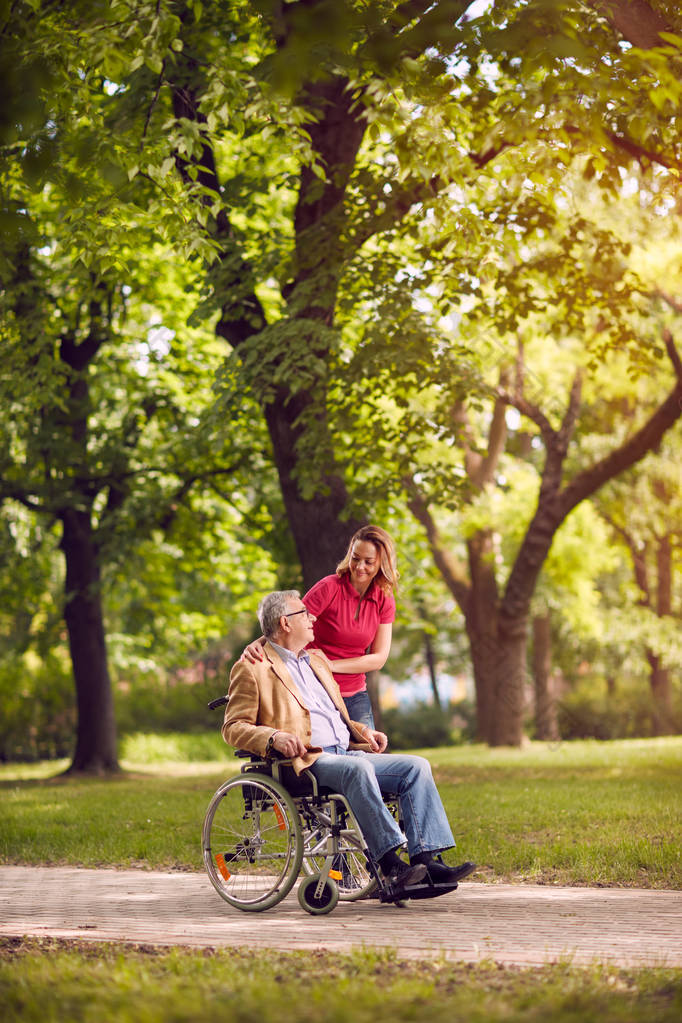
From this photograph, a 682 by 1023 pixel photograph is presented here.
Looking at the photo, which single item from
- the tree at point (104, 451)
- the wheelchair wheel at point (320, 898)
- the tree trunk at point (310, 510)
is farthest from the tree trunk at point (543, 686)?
the wheelchair wheel at point (320, 898)

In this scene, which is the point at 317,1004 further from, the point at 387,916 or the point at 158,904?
the point at 158,904

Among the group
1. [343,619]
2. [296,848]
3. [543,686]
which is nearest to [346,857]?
[296,848]

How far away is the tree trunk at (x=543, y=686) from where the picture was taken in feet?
88.1

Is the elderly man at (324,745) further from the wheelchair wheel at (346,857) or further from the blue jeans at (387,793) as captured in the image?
the wheelchair wheel at (346,857)

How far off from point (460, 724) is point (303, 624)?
1160 inches

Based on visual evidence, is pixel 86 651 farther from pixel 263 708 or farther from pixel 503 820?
pixel 263 708

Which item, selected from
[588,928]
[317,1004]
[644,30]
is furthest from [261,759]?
[644,30]

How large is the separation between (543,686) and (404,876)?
2234 centimetres

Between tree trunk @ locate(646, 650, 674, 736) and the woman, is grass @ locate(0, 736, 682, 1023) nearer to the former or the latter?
the woman

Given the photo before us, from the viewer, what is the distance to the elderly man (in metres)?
5.85

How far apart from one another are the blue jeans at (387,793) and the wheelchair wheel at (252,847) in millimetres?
264

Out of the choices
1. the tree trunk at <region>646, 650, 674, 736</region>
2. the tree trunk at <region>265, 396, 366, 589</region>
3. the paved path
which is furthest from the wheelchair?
the tree trunk at <region>646, 650, 674, 736</region>

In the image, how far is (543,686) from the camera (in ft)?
90.4

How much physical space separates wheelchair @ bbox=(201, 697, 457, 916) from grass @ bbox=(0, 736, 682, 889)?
4.10 ft
